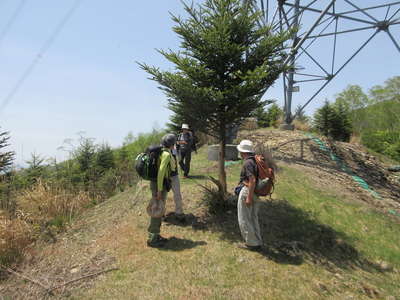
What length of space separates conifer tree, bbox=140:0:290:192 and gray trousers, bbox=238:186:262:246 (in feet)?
6.50

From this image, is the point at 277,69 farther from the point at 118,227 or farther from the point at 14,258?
the point at 14,258

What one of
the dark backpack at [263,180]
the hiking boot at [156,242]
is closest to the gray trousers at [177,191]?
the hiking boot at [156,242]

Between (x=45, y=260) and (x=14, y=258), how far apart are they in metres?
0.63

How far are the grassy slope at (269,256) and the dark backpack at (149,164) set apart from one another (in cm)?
142

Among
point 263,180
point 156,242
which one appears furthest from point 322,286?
point 156,242

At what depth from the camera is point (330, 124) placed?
54.0 ft

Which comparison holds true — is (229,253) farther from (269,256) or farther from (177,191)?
(177,191)

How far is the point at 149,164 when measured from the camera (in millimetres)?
4812

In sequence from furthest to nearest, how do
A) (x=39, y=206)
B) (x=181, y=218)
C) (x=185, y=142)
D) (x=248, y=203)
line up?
(x=185, y=142) → (x=39, y=206) → (x=181, y=218) → (x=248, y=203)

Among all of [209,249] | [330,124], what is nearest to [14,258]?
[209,249]

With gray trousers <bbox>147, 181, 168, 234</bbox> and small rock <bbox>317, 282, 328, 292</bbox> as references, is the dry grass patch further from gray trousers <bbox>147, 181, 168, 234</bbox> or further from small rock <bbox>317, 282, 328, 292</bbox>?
small rock <bbox>317, 282, 328, 292</bbox>

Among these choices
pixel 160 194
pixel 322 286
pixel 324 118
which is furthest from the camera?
pixel 324 118

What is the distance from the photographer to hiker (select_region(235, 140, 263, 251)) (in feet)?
14.5

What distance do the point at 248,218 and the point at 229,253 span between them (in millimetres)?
731
